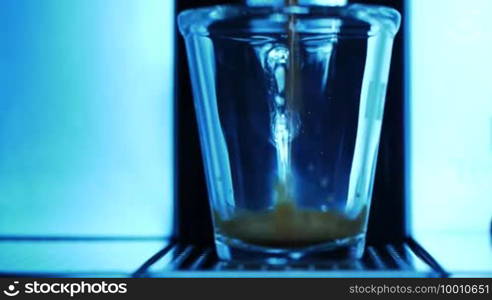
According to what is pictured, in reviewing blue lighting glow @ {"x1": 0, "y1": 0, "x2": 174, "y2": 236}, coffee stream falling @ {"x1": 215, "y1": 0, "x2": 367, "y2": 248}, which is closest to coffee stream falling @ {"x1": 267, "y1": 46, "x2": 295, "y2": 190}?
coffee stream falling @ {"x1": 215, "y1": 0, "x2": 367, "y2": 248}

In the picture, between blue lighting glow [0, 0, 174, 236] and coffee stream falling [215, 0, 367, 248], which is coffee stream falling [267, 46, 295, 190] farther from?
blue lighting glow [0, 0, 174, 236]

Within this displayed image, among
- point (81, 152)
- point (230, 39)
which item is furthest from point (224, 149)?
point (81, 152)

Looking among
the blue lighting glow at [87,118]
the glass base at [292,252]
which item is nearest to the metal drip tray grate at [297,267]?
the glass base at [292,252]

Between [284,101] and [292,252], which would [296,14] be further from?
[292,252]

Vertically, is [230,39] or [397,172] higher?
[230,39]

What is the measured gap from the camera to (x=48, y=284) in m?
0.44

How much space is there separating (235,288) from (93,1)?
339 millimetres

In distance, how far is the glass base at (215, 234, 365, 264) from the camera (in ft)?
1.59

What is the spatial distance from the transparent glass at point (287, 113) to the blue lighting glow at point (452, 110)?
0.12 metres

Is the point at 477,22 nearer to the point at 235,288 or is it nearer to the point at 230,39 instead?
the point at 230,39

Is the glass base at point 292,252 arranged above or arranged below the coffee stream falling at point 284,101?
below

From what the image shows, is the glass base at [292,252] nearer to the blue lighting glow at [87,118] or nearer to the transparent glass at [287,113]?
the transparent glass at [287,113]

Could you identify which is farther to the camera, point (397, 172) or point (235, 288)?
point (397, 172)

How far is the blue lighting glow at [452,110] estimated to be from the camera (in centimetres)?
62
